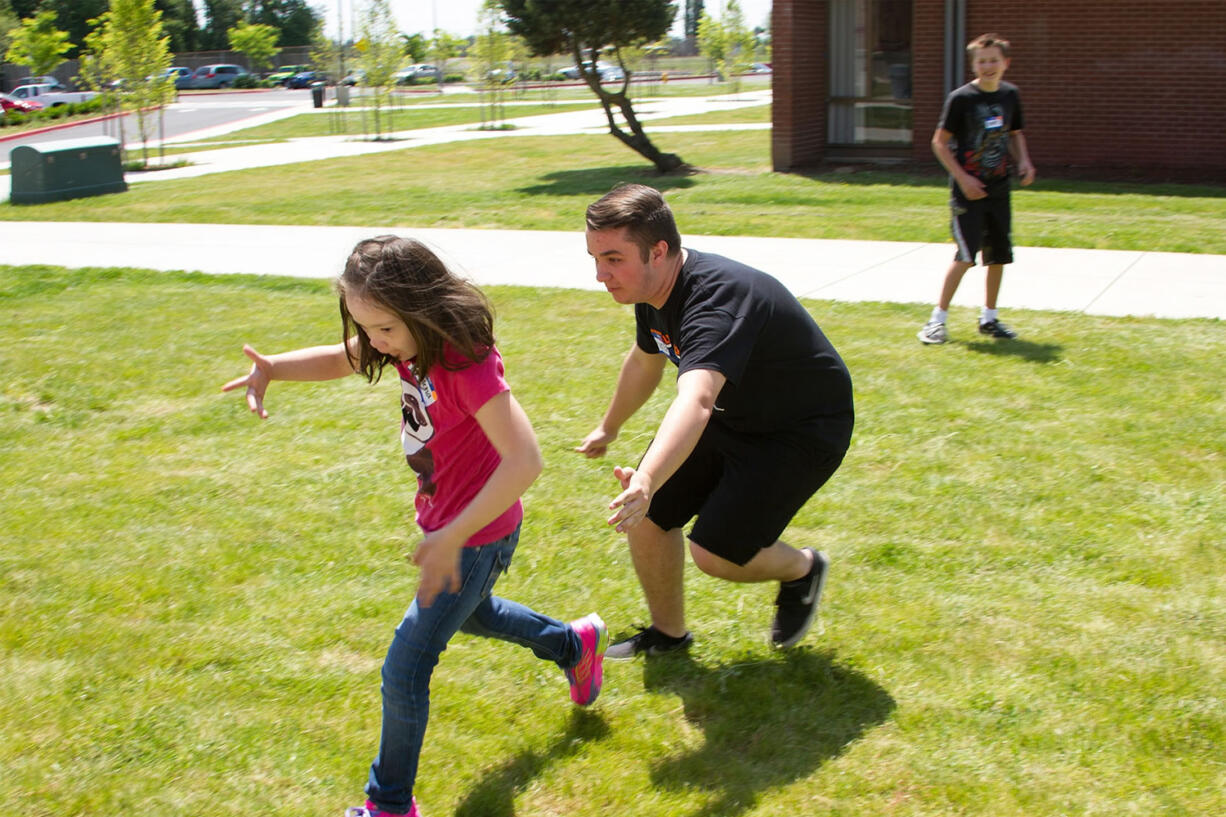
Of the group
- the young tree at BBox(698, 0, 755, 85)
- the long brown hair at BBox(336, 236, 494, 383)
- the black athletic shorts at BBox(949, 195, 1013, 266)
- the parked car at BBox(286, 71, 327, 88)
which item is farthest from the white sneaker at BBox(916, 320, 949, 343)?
the parked car at BBox(286, 71, 327, 88)

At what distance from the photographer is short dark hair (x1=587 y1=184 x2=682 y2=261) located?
3219 millimetres

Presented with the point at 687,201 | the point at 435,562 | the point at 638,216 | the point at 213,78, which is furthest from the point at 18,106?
the point at 435,562

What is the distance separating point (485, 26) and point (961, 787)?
109 ft

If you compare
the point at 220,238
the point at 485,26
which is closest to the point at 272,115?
the point at 485,26

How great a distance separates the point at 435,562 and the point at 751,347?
108cm

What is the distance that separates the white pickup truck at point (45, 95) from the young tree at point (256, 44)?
2326cm

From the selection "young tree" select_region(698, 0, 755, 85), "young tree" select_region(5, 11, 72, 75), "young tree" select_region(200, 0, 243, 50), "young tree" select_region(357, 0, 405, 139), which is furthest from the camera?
"young tree" select_region(200, 0, 243, 50)

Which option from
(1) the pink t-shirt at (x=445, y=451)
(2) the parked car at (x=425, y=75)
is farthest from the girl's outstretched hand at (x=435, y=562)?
(2) the parked car at (x=425, y=75)

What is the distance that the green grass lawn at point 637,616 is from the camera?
129 inches

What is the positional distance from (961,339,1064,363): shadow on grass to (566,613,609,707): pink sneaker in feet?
14.6

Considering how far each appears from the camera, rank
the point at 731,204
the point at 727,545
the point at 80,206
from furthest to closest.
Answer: the point at 80,206 < the point at 731,204 < the point at 727,545

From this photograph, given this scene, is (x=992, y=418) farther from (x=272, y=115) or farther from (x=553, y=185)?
(x=272, y=115)

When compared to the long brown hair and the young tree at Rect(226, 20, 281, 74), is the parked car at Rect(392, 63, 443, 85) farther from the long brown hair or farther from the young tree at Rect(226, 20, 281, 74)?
the long brown hair

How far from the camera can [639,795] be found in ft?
10.5
